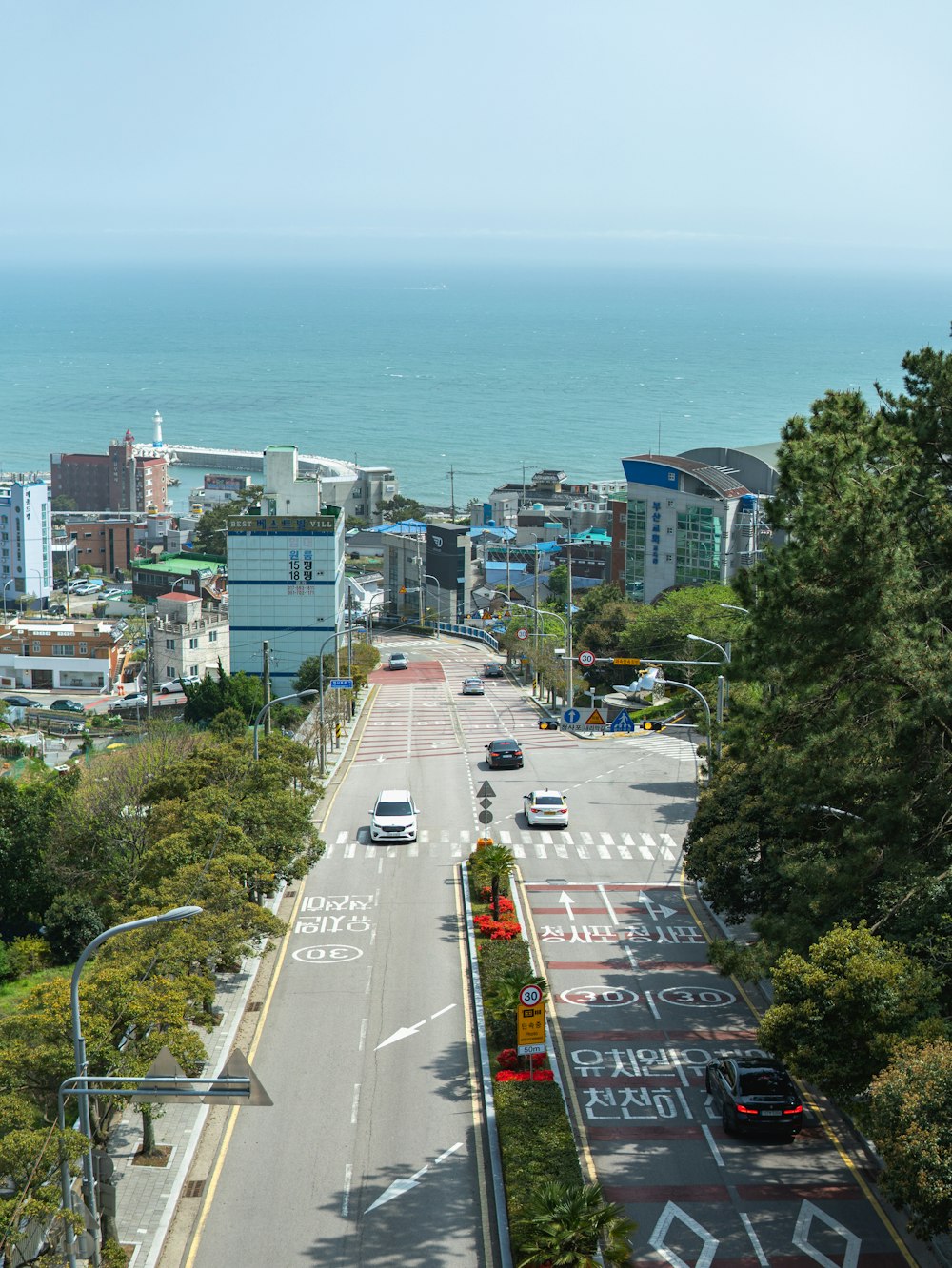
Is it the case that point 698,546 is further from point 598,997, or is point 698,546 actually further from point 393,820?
point 598,997

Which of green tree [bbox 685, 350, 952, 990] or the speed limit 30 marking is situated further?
the speed limit 30 marking

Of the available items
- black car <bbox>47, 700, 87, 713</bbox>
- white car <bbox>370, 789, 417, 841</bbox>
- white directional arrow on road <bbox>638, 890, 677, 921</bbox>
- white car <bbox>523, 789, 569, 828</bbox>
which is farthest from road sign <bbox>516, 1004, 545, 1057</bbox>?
black car <bbox>47, 700, 87, 713</bbox>

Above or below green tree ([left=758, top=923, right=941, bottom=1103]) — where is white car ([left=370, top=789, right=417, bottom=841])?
below

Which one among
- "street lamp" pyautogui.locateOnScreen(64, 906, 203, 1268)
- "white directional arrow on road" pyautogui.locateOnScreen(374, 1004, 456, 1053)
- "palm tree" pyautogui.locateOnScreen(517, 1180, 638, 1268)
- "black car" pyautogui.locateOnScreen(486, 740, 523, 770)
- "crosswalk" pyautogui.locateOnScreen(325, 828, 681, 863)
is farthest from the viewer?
"black car" pyautogui.locateOnScreen(486, 740, 523, 770)

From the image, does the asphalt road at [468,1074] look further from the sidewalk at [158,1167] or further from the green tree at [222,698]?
the green tree at [222,698]

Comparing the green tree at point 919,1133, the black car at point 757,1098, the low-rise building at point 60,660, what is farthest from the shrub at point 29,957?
the low-rise building at point 60,660

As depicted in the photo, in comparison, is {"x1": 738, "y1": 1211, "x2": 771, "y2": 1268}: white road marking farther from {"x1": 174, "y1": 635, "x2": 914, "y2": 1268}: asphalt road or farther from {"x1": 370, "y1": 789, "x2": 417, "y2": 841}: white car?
{"x1": 370, "y1": 789, "x2": 417, "y2": 841}: white car
